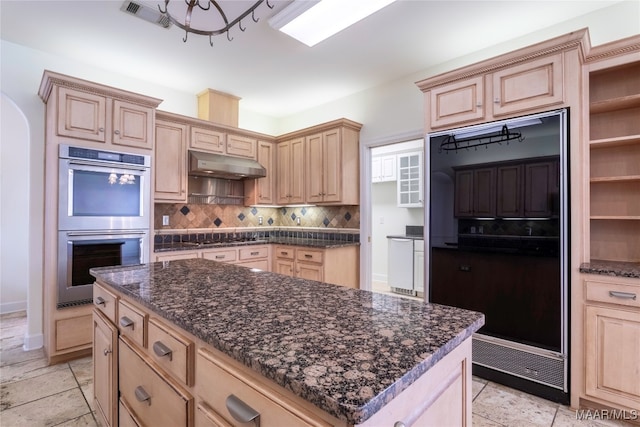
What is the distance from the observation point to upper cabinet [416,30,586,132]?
2088 millimetres

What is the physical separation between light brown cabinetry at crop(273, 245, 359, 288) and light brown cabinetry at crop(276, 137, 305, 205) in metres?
0.75

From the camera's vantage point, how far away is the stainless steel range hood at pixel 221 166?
3698mm

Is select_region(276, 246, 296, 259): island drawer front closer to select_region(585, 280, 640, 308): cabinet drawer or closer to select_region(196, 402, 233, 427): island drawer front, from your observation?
select_region(585, 280, 640, 308): cabinet drawer

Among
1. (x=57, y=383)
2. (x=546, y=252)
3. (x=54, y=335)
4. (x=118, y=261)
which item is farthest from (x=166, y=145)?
(x=546, y=252)

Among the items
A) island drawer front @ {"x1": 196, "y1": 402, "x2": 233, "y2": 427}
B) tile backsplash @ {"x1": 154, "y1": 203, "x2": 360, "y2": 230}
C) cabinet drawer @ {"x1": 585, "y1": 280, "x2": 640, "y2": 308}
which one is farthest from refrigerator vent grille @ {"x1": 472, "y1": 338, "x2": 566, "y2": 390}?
island drawer front @ {"x1": 196, "y1": 402, "x2": 233, "y2": 427}

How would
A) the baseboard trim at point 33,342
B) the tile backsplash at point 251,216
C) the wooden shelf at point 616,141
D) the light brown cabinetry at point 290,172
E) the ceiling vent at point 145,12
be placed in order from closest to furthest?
the wooden shelf at point 616,141 < the ceiling vent at point 145,12 < the baseboard trim at point 33,342 < the tile backsplash at point 251,216 < the light brown cabinetry at point 290,172

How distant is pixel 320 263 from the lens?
3.68 meters

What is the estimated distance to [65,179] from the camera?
105 inches

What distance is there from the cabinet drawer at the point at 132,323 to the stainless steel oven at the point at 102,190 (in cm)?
179

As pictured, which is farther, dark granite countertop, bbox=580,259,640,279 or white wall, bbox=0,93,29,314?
white wall, bbox=0,93,29,314

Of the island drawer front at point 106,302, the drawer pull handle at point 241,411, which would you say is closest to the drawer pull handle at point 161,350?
the drawer pull handle at point 241,411

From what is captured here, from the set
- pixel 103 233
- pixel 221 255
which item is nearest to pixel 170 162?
pixel 103 233

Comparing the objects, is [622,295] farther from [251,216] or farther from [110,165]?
[251,216]

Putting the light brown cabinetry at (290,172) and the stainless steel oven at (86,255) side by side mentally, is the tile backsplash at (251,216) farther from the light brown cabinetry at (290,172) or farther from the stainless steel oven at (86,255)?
the stainless steel oven at (86,255)
